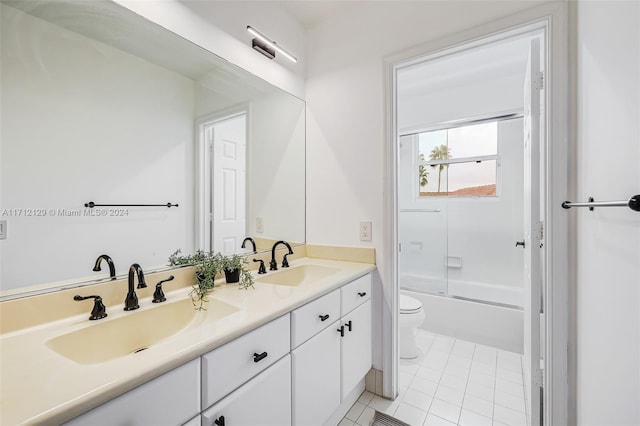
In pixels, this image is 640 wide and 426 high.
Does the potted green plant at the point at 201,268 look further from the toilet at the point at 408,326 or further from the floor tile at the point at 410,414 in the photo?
the toilet at the point at 408,326

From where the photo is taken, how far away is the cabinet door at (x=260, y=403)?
32.4 inches

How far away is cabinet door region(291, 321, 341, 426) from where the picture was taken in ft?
3.73

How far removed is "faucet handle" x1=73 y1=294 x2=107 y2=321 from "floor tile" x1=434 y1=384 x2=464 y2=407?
1.86 metres

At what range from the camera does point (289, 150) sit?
2066 mm

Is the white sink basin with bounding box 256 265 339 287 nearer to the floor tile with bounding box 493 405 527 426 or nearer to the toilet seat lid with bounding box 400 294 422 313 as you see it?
the toilet seat lid with bounding box 400 294 422 313

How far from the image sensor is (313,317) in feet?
4.04

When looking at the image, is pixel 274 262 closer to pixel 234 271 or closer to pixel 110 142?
pixel 234 271

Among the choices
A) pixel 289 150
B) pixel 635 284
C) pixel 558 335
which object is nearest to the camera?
pixel 635 284

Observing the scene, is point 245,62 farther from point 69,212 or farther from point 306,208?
point 69,212

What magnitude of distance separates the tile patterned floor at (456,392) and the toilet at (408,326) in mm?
65

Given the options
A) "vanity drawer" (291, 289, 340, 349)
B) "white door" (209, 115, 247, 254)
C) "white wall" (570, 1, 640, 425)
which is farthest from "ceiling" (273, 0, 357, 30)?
"vanity drawer" (291, 289, 340, 349)

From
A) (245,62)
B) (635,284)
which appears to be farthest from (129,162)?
(635,284)

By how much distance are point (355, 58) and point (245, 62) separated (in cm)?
73

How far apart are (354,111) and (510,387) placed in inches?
81.9
